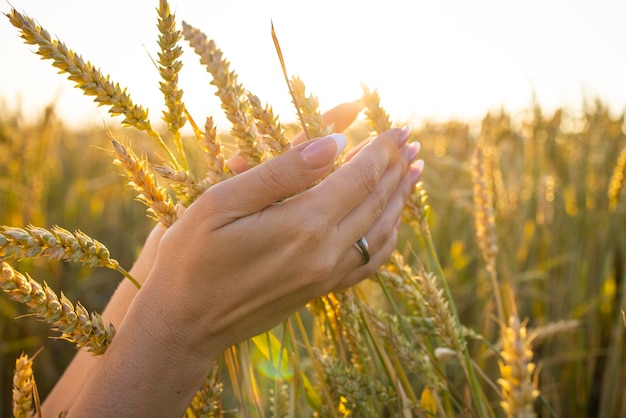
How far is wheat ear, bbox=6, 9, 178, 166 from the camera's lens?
2.50ft

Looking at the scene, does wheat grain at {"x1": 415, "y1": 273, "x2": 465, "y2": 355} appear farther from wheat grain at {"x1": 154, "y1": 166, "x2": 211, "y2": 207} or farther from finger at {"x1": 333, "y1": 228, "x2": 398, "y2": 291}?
wheat grain at {"x1": 154, "y1": 166, "x2": 211, "y2": 207}

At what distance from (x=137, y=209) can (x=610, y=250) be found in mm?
2663

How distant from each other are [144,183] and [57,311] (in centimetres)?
23

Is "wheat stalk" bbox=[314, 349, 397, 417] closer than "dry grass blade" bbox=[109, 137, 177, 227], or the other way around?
"dry grass blade" bbox=[109, 137, 177, 227]

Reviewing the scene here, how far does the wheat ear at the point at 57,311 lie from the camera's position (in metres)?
0.75

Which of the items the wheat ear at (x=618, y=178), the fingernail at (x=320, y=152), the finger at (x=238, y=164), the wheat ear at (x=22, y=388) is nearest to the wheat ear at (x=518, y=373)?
the fingernail at (x=320, y=152)

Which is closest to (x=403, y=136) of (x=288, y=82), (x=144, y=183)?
(x=288, y=82)

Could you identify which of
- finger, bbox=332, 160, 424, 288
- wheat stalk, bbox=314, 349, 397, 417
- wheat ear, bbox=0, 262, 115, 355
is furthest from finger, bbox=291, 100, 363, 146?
wheat ear, bbox=0, 262, 115, 355

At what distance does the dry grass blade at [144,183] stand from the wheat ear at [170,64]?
0.09 m

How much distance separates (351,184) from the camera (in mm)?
917

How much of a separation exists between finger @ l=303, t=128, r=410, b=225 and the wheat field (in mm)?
99

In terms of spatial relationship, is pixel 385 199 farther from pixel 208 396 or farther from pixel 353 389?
pixel 208 396

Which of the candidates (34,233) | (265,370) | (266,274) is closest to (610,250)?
(265,370)

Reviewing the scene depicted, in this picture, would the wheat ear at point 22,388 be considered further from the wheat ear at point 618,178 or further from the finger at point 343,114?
the wheat ear at point 618,178
